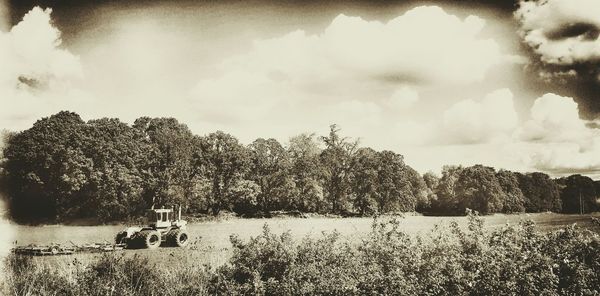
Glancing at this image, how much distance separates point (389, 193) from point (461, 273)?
54.1m

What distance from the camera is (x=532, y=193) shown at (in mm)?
75312

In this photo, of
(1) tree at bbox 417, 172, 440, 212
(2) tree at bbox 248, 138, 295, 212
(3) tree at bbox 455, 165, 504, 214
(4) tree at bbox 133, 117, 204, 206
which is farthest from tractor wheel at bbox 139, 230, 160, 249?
(1) tree at bbox 417, 172, 440, 212

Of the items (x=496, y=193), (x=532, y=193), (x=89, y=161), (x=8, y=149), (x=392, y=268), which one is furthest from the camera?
(x=532, y=193)

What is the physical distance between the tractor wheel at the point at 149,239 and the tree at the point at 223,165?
3071 cm

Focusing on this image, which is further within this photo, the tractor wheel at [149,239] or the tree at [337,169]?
the tree at [337,169]

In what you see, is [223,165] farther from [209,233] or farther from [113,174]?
[209,233]

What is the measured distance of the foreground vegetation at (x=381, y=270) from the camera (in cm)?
880

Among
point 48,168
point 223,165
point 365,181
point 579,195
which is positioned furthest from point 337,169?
point 579,195

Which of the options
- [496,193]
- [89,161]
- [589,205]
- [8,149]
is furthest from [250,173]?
[589,205]

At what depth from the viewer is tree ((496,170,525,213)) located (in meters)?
63.5

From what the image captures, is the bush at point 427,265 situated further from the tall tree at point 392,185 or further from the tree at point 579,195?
the tree at point 579,195

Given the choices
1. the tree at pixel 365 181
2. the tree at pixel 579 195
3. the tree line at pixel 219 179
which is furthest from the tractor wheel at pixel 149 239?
the tree at pixel 579 195

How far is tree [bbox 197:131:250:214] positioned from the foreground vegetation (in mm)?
43468

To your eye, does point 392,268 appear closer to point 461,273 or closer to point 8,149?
point 461,273
